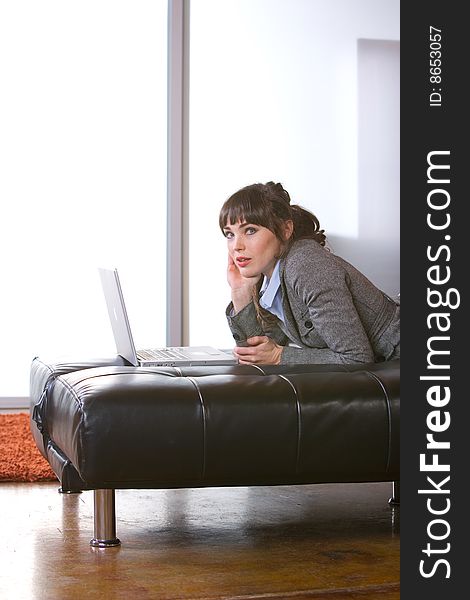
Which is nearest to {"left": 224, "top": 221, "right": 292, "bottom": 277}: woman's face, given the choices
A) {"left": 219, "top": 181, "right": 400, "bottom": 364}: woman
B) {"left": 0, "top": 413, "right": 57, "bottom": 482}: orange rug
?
{"left": 219, "top": 181, "right": 400, "bottom": 364}: woman

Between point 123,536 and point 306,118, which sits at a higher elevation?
point 306,118

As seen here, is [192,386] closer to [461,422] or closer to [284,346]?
[284,346]

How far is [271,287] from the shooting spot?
3189 millimetres

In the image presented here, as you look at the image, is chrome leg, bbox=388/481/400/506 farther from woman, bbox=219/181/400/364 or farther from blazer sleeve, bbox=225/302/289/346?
blazer sleeve, bbox=225/302/289/346

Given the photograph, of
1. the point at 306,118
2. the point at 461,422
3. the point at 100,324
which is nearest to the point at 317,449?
the point at 461,422

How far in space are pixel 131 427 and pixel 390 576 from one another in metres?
0.64

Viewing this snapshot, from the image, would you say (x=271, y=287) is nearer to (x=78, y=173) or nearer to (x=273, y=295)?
(x=273, y=295)

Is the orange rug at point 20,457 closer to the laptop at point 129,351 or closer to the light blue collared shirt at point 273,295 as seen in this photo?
the laptop at point 129,351

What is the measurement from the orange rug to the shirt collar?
0.89m

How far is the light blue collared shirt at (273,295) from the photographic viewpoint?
3168mm

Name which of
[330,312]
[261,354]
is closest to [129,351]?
[261,354]

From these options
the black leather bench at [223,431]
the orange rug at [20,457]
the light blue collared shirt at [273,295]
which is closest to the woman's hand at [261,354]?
the light blue collared shirt at [273,295]

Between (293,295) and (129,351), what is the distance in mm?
518

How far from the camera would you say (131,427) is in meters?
2.26
